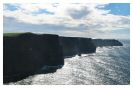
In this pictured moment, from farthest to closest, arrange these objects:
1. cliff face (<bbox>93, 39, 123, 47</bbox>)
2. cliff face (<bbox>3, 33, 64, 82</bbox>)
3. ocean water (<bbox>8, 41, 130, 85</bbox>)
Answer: cliff face (<bbox>93, 39, 123, 47</bbox>)
cliff face (<bbox>3, 33, 64, 82</bbox>)
ocean water (<bbox>8, 41, 130, 85</bbox>)

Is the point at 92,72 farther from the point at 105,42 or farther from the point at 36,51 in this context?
the point at 36,51

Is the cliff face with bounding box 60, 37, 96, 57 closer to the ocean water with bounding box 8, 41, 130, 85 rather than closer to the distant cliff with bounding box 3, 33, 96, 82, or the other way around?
the distant cliff with bounding box 3, 33, 96, 82

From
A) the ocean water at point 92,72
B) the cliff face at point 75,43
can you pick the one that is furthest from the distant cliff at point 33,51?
the ocean water at point 92,72

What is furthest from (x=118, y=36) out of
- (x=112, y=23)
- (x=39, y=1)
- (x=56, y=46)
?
(x=39, y=1)

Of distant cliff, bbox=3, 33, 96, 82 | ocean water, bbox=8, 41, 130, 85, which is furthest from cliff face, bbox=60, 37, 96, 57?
ocean water, bbox=8, 41, 130, 85

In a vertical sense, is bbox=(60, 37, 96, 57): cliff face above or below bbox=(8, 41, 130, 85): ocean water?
above

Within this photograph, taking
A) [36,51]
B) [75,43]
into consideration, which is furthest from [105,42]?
[36,51]
